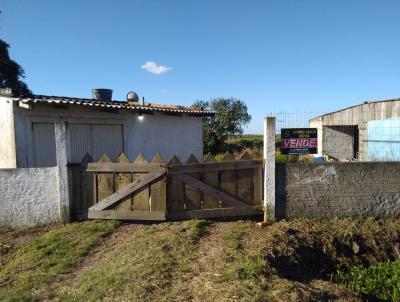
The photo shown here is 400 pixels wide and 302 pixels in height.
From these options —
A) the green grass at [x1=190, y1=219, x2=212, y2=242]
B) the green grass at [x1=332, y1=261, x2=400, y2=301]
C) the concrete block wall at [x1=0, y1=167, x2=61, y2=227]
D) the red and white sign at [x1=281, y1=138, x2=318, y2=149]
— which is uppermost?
the red and white sign at [x1=281, y1=138, x2=318, y2=149]

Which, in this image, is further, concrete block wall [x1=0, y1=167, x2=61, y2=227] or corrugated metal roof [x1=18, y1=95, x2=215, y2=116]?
corrugated metal roof [x1=18, y1=95, x2=215, y2=116]

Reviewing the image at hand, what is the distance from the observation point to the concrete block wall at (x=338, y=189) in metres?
6.92

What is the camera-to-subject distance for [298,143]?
12938mm

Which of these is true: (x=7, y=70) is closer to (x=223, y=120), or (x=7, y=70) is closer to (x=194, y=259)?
(x=223, y=120)

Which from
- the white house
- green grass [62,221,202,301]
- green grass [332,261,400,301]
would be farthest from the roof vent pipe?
green grass [332,261,400,301]

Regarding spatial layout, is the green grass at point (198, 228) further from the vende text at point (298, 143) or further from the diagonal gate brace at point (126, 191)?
the vende text at point (298, 143)

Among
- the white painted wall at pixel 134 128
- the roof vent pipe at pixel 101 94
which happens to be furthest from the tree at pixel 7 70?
the white painted wall at pixel 134 128

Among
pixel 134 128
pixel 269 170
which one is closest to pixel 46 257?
pixel 269 170

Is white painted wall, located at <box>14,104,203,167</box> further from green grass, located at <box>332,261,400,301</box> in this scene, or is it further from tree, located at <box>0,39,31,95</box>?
tree, located at <box>0,39,31,95</box>

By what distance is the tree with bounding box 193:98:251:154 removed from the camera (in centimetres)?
2644

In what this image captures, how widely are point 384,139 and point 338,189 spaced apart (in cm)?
950

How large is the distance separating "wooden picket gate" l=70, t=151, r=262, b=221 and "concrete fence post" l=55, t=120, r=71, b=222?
0.55 feet

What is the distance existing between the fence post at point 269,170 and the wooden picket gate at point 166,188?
19 centimetres

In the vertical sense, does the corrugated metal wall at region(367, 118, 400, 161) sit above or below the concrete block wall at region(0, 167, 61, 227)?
above
